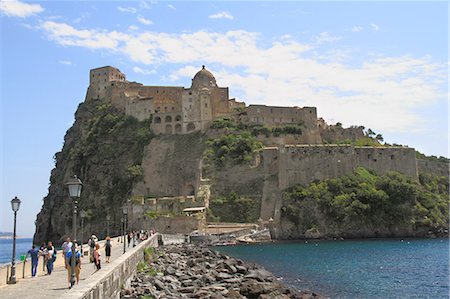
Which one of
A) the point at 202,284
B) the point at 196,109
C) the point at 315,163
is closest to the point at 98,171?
the point at 196,109

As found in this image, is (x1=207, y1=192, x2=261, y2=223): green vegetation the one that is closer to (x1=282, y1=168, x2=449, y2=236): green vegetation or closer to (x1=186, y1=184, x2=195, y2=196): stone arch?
(x1=282, y1=168, x2=449, y2=236): green vegetation

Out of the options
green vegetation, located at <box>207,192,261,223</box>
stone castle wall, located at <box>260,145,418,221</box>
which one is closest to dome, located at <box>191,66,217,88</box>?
stone castle wall, located at <box>260,145,418,221</box>

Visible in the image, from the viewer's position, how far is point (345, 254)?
41188mm

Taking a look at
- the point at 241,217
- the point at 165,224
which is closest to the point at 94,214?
the point at 165,224

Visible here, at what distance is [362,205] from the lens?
57.6 m

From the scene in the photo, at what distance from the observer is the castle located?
70.5 m

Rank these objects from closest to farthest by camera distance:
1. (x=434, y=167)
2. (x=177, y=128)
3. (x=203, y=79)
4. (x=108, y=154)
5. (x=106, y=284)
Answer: (x=106, y=284) → (x=177, y=128) → (x=108, y=154) → (x=434, y=167) → (x=203, y=79)

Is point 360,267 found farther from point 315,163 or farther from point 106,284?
point 315,163

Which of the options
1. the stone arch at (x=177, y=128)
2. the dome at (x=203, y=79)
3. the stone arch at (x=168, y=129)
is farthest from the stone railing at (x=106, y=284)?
the dome at (x=203, y=79)

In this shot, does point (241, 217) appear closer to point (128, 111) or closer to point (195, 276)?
point (128, 111)

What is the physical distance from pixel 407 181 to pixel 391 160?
174 inches

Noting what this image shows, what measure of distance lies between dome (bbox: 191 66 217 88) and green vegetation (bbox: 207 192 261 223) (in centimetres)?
2280

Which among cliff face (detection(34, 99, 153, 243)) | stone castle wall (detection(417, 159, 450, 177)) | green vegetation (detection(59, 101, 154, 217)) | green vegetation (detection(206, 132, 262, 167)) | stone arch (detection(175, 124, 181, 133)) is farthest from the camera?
stone castle wall (detection(417, 159, 450, 177))

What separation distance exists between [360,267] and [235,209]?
27737 mm
